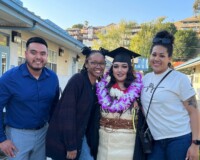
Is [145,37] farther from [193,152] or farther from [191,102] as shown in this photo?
[193,152]

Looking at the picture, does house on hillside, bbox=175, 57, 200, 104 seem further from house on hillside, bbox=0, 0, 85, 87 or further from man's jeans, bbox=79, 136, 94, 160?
man's jeans, bbox=79, 136, 94, 160

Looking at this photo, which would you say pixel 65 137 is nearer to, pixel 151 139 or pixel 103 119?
pixel 103 119

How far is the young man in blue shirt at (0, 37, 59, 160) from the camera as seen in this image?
3289 mm

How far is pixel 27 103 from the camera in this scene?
334 centimetres

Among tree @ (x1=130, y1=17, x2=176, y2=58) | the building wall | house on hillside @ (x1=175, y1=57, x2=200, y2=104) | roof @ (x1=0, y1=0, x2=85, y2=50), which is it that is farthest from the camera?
tree @ (x1=130, y1=17, x2=176, y2=58)

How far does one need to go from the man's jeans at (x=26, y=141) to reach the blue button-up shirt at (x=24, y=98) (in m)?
0.07

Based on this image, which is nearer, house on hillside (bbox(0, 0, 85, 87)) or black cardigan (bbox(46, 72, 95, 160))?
black cardigan (bbox(46, 72, 95, 160))

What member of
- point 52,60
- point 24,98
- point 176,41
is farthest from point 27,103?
point 176,41

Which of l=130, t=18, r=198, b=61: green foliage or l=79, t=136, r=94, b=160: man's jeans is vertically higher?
l=130, t=18, r=198, b=61: green foliage

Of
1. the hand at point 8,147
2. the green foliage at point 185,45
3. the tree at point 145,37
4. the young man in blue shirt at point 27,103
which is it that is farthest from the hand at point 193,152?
the green foliage at point 185,45

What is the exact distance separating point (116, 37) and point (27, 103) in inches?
2072

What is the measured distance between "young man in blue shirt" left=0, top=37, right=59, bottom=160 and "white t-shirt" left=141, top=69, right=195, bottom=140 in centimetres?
119

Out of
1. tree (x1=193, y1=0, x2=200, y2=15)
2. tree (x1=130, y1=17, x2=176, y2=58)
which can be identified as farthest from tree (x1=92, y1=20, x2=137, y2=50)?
tree (x1=193, y1=0, x2=200, y2=15)

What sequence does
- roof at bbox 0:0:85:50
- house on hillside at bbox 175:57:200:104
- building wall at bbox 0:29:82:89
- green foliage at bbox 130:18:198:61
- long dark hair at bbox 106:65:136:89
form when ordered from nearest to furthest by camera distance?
long dark hair at bbox 106:65:136:89, roof at bbox 0:0:85:50, building wall at bbox 0:29:82:89, house on hillside at bbox 175:57:200:104, green foliage at bbox 130:18:198:61
